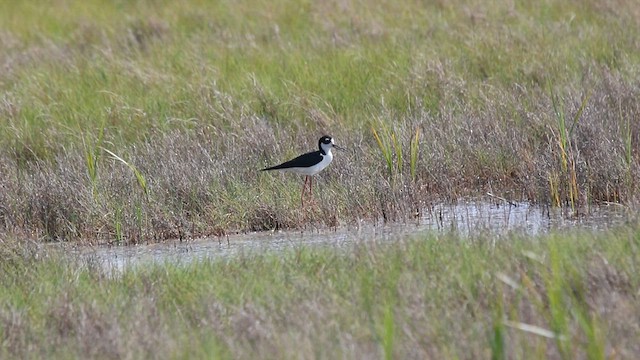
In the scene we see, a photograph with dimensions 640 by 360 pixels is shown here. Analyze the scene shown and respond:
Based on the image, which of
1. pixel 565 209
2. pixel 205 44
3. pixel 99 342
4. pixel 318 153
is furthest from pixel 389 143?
pixel 205 44

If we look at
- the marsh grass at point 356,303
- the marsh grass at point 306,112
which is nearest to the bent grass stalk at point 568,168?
Result: the marsh grass at point 306,112

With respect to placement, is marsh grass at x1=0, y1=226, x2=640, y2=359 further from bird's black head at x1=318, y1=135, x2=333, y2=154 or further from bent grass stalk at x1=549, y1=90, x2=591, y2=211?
bird's black head at x1=318, y1=135, x2=333, y2=154

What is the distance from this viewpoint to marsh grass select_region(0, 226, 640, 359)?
448 cm

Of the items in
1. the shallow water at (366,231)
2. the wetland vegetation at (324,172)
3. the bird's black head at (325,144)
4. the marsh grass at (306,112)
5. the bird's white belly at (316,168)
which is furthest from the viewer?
the bird's black head at (325,144)

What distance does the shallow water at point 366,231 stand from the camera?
6656 mm

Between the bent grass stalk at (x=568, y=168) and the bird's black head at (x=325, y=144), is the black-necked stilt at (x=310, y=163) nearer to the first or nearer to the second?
the bird's black head at (x=325, y=144)

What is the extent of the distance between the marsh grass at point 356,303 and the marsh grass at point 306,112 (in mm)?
1370

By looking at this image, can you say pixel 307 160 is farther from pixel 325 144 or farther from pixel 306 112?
pixel 306 112

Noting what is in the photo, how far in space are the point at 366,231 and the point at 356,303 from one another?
191cm

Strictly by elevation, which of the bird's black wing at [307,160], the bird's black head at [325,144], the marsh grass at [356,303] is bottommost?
the marsh grass at [356,303]

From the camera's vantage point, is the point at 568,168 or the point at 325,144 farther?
the point at 325,144

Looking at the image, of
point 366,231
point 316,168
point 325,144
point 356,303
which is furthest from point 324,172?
point 356,303

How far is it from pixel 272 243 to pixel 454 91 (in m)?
3.06

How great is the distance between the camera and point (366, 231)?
23.0 ft
